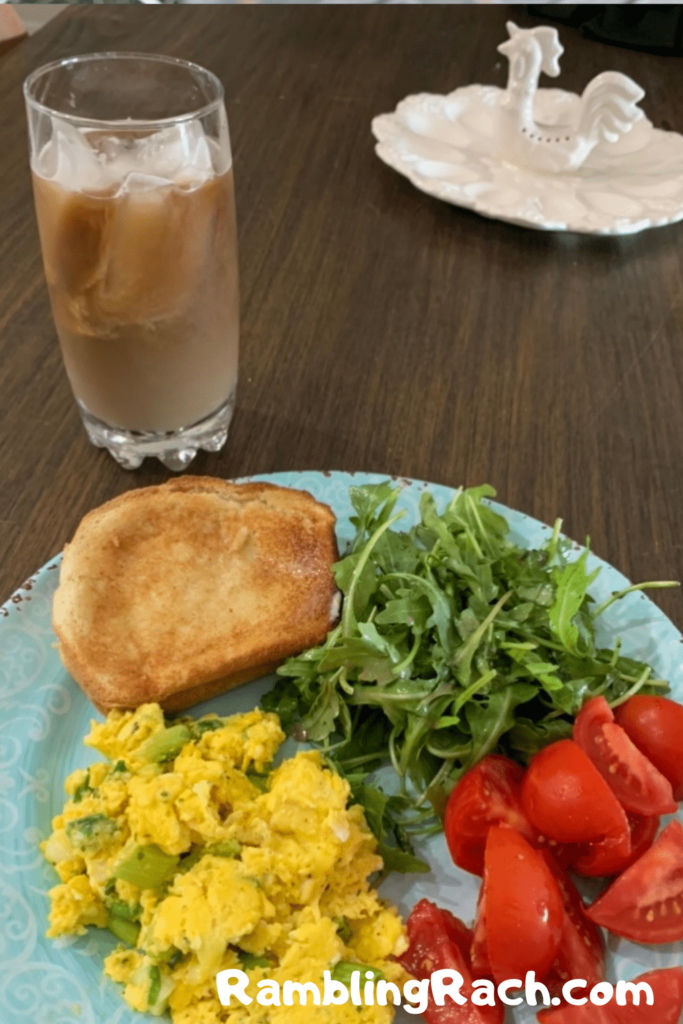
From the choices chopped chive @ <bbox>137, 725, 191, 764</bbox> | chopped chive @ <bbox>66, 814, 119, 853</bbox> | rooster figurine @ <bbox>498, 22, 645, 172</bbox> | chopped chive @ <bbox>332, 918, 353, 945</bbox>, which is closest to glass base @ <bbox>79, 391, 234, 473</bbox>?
chopped chive @ <bbox>137, 725, 191, 764</bbox>

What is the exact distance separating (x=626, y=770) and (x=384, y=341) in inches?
49.7

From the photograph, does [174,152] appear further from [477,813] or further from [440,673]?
[477,813]

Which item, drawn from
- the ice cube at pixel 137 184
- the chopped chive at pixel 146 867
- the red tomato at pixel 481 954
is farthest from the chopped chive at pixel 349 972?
the ice cube at pixel 137 184

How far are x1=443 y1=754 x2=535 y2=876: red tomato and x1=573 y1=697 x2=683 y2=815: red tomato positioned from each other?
4.8 inches

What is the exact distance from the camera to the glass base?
5.46 feet

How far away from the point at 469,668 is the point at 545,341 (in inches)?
45.3

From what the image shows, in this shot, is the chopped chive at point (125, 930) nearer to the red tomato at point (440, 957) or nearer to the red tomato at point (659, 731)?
the red tomato at point (440, 957)

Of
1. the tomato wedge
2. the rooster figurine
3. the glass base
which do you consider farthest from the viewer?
the rooster figurine

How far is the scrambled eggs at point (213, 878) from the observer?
990 mm

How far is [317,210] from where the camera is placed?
2500mm

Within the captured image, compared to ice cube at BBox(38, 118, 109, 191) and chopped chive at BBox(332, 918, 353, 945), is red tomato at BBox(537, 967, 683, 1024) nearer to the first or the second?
chopped chive at BBox(332, 918, 353, 945)

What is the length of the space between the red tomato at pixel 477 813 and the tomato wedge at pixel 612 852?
72 millimetres

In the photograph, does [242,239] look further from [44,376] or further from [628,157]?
[628,157]

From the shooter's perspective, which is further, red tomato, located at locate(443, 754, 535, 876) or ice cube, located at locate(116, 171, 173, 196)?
ice cube, located at locate(116, 171, 173, 196)
